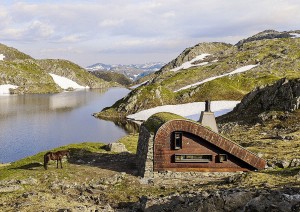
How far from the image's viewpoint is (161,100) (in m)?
130

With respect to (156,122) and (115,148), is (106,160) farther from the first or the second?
(115,148)

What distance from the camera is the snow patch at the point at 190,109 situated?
365ft

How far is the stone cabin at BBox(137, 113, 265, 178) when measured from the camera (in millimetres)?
36938

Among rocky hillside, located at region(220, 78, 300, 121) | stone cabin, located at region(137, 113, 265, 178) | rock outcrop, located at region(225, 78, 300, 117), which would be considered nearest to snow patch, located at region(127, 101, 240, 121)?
rocky hillside, located at region(220, 78, 300, 121)

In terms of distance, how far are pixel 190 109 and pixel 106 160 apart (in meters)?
75.2

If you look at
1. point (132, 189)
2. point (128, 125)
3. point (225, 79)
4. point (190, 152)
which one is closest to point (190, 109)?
point (128, 125)

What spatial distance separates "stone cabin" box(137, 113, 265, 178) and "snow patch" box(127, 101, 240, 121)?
69.8 metres

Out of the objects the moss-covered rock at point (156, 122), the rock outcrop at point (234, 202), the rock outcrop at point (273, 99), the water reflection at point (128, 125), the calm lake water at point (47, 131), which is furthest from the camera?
the water reflection at point (128, 125)

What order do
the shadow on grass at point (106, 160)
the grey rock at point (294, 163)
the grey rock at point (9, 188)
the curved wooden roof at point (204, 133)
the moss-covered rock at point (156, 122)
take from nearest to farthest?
1. the grey rock at point (9, 188)
2. the curved wooden roof at point (204, 133)
3. the grey rock at point (294, 163)
4. the moss-covered rock at point (156, 122)
5. the shadow on grass at point (106, 160)

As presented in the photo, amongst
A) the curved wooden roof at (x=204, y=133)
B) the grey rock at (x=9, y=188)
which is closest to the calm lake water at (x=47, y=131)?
the grey rock at (x=9, y=188)

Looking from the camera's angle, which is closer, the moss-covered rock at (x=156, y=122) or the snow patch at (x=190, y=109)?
the moss-covered rock at (x=156, y=122)

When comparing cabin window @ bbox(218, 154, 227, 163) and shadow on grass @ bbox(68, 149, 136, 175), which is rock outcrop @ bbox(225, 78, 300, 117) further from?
shadow on grass @ bbox(68, 149, 136, 175)

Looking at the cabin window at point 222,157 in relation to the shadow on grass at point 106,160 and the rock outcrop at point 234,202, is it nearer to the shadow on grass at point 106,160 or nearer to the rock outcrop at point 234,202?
the shadow on grass at point 106,160

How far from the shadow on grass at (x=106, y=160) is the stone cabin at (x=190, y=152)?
3244 mm
